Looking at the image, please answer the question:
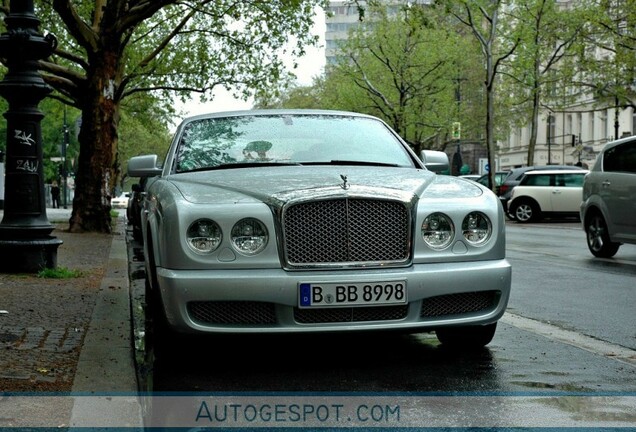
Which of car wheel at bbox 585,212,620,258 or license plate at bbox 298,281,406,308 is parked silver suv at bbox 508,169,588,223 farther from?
license plate at bbox 298,281,406,308

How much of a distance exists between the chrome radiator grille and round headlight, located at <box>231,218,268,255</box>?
0.13 meters

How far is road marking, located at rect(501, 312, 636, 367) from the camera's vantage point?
21.4ft

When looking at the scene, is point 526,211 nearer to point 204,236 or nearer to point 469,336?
point 469,336

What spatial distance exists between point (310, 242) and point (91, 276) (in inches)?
234

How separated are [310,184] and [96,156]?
16521 millimetres

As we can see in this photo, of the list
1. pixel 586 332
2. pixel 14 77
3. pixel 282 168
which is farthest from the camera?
pixel 14 77

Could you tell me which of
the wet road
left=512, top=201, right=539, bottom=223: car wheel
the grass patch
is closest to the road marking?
the wet road

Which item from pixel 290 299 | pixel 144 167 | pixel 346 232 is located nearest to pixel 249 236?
pixel 290 299

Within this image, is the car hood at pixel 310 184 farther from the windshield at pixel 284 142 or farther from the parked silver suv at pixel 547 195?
the parked silver suv at pixel 547 195

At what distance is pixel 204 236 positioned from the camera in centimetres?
575

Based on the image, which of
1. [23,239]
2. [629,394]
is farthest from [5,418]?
[23,239]

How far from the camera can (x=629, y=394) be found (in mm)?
5297

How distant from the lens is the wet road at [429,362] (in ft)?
18.1

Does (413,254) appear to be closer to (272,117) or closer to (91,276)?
(272,117)
